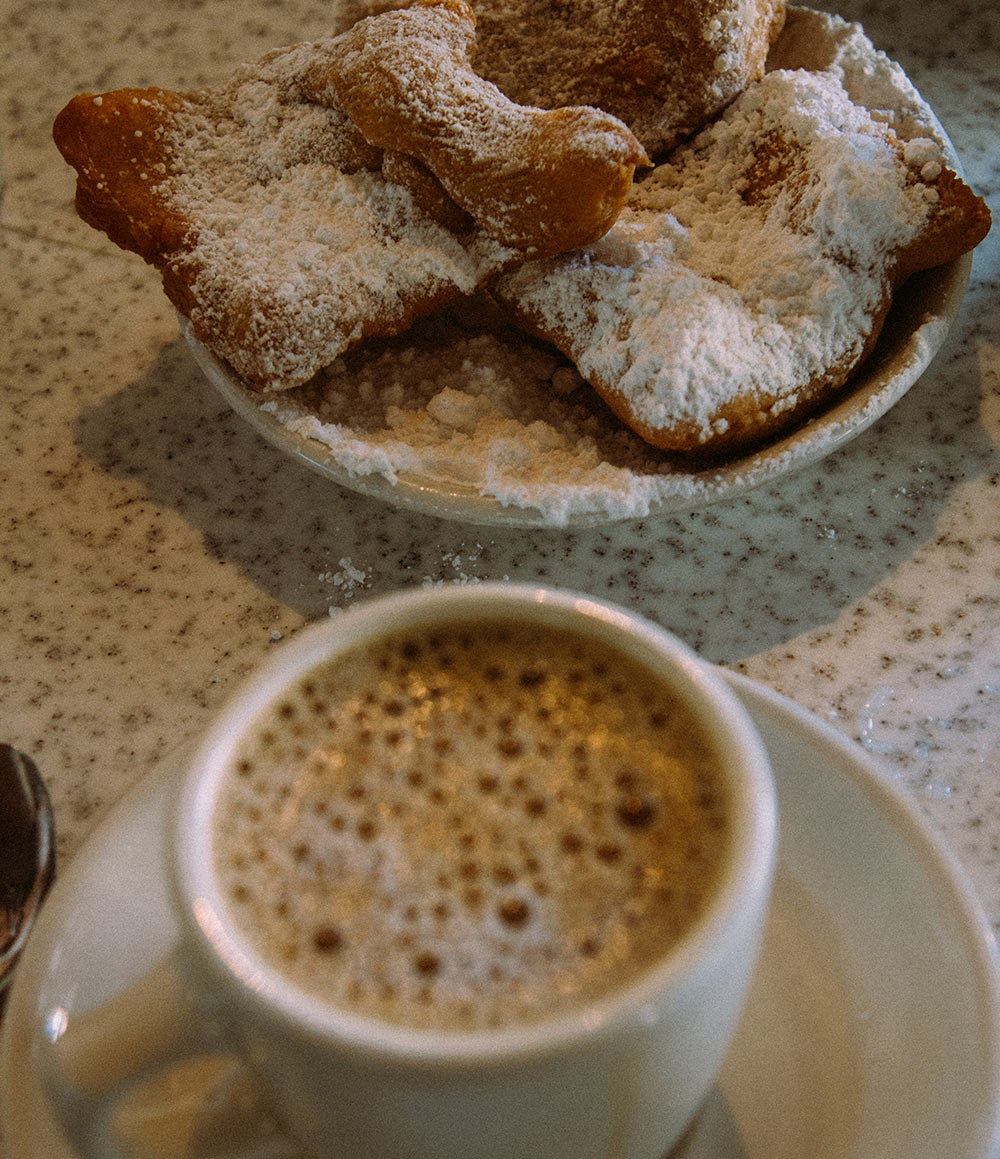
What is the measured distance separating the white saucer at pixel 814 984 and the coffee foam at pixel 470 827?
0.43ft

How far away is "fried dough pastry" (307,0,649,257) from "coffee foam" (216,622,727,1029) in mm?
474

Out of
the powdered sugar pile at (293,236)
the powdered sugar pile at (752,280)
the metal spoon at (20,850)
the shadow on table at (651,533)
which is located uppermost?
the powdered sugar pile at (752,280)

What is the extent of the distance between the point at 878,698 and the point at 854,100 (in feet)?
1.95

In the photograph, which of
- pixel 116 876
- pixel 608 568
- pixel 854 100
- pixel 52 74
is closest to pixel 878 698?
pixel 608 568

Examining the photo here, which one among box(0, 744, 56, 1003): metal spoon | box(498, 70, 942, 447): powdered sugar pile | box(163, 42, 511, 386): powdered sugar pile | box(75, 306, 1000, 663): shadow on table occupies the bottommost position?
box(0, 744, 56, 1003): metal spoon

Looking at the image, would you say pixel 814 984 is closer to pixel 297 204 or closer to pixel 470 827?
pixel 470 827

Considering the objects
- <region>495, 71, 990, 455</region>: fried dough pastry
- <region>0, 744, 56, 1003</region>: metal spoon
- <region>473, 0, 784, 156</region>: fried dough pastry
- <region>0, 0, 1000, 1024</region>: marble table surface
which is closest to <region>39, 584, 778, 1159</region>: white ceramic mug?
<region>0, 744, 56, 1003</region>: metal spoon

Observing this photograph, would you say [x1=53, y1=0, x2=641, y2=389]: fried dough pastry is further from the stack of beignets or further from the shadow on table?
the shadow on table

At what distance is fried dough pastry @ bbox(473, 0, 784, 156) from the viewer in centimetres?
94

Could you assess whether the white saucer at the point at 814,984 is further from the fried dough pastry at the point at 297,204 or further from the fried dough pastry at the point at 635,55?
the fried dough pastry at the point at 635,55

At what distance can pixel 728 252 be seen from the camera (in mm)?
872

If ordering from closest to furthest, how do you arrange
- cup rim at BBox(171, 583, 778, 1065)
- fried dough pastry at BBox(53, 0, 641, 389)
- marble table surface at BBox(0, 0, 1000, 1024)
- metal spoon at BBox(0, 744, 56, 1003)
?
cup rim at BBox(171, 583, 778, 1065) → metal spoon at BBox(0, 744, 56, 1003) → marble table surface at BBox(0, 0, 1000, 1024) → fried dough pastry at BBox(53, 0, 641, 389)

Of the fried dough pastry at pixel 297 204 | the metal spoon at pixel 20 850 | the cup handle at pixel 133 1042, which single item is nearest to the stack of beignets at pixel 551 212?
the fried dough pastry at pixel 297 204

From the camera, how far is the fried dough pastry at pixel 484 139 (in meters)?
0.80
